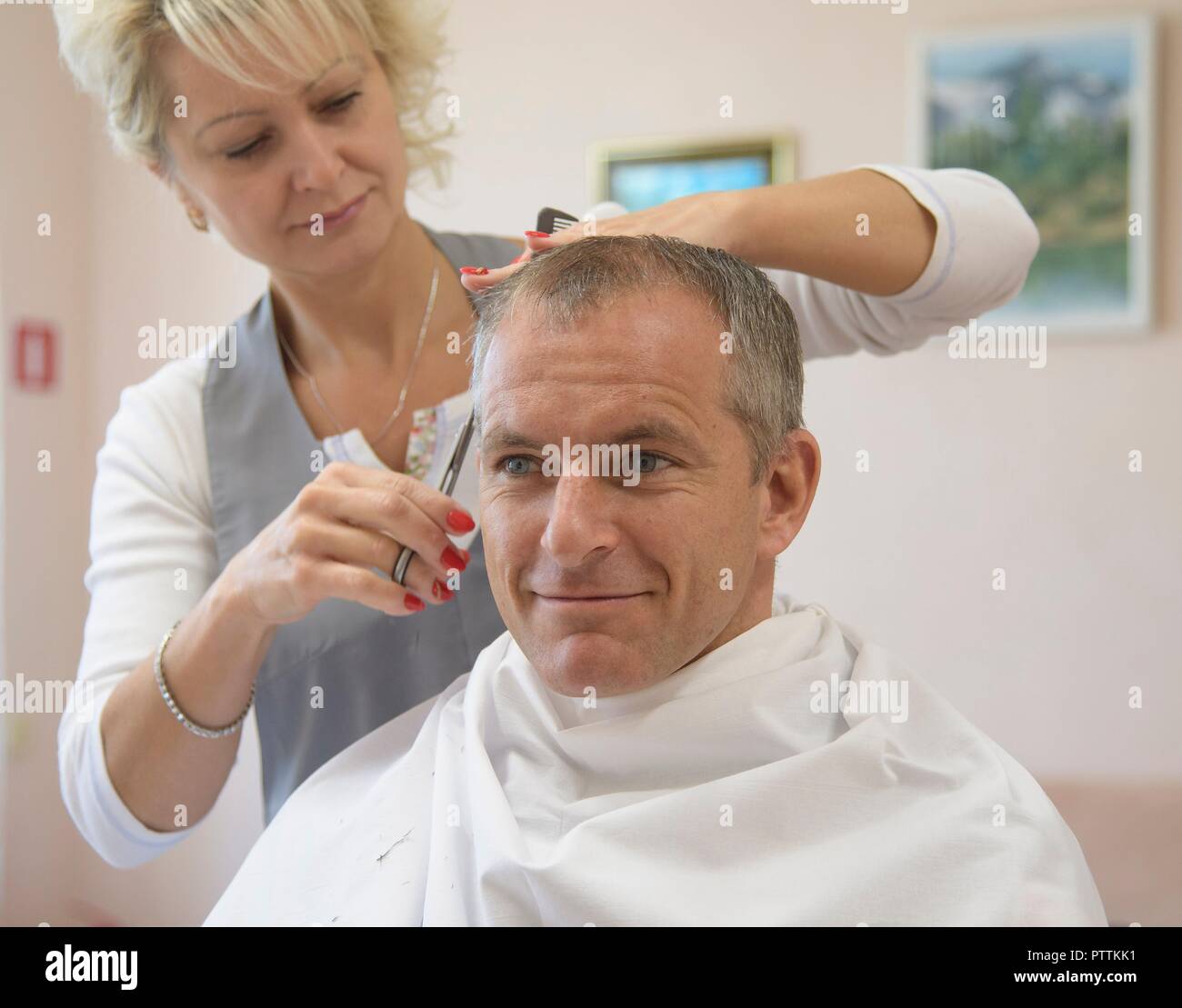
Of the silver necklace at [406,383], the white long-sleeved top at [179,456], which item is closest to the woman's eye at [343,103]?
the silver necklace at [406,383]

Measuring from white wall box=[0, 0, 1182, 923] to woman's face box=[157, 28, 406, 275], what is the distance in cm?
166

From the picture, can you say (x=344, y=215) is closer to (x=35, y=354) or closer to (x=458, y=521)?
(x=458, y=521)

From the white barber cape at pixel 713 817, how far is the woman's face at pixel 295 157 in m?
0.65

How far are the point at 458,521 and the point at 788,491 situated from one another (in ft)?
1.23

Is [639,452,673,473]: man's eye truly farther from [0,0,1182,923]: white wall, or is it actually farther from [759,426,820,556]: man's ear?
[0,0,1182,923]: white wall

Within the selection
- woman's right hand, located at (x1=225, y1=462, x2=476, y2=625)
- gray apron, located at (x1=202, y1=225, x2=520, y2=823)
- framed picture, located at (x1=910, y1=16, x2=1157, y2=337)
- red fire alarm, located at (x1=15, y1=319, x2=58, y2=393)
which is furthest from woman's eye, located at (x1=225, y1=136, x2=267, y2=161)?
red fire alarm, located at (x1=15, y1=319, x2=58, y2=393)

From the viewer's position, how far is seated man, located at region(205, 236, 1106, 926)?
1.02 meters

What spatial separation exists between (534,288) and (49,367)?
8.98 ft

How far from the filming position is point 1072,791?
265 centimetres

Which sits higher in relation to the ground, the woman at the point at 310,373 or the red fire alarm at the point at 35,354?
the red fire alarm at the point at 35,354

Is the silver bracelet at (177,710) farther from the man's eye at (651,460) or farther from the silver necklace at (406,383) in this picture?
the man's eye at (651,460)

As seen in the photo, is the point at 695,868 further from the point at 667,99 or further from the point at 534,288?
the point at 667,99

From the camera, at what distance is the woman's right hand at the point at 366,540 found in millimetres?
1193

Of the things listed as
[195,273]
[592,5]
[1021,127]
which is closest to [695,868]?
[1021,127]
